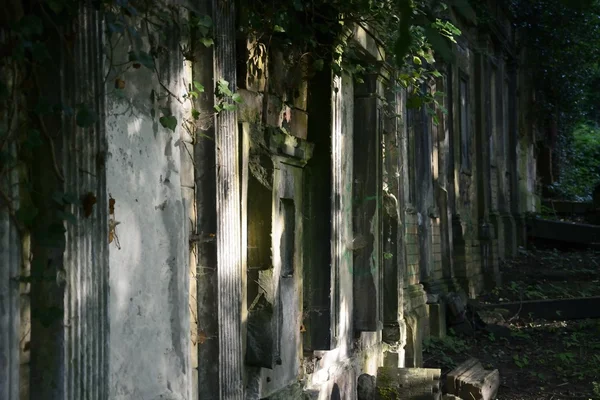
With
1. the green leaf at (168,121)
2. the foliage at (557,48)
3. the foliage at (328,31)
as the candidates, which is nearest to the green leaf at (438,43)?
the green leaf at (168,121)

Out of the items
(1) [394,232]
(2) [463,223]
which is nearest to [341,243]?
(1) [394,232]

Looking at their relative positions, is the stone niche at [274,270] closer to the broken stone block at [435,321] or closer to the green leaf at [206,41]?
the green leaf at [206,41]

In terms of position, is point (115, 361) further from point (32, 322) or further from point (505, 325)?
point (505, 325)

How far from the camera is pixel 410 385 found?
7395 millimetres

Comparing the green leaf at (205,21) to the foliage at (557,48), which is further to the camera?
the foliage at (557,48)

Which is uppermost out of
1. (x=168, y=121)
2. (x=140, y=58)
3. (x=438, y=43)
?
(x=140, y=58)

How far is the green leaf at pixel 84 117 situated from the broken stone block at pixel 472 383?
564cm

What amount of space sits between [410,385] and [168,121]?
4.22m

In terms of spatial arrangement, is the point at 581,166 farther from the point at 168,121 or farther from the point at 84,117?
the point at 84,117

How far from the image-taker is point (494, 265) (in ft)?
52.5

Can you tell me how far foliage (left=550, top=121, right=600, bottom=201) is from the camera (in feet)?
86.0

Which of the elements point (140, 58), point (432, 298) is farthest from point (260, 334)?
point (432, 298)

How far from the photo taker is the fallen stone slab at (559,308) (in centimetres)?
1158

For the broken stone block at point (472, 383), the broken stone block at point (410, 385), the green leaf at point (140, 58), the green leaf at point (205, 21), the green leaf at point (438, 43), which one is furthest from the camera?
the broken stone block at point (472, 383)
